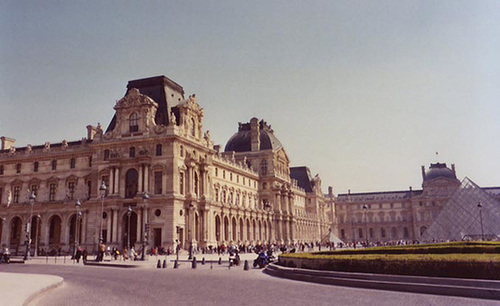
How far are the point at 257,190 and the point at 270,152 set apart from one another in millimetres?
7412

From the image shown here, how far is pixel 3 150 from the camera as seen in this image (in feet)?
208

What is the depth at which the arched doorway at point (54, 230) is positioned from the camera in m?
54.1

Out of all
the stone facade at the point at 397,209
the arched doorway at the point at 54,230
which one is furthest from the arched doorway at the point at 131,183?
the stone facade at the point at 397,209

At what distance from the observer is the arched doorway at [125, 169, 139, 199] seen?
49000 millimetres

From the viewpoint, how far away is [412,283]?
15.7 metres

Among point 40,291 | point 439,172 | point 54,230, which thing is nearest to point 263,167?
point 54,230

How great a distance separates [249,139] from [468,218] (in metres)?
40.0

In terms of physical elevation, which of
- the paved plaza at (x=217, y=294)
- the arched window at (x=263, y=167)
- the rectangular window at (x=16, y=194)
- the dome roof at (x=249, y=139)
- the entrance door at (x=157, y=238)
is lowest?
the paved plaza at (x=217, y=294)

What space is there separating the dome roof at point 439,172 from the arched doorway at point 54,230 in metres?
100.0

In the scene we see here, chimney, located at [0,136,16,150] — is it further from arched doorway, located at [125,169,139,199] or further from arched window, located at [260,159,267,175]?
arched window, located at [260,159,267,175]

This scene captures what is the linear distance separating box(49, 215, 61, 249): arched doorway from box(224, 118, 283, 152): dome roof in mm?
38156

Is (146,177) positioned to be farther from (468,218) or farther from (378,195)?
(378,195)

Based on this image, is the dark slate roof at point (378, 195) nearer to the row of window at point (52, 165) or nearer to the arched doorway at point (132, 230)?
the row of window at point (52, 165)

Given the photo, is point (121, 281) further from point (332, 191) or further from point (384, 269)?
point (332, 191)
